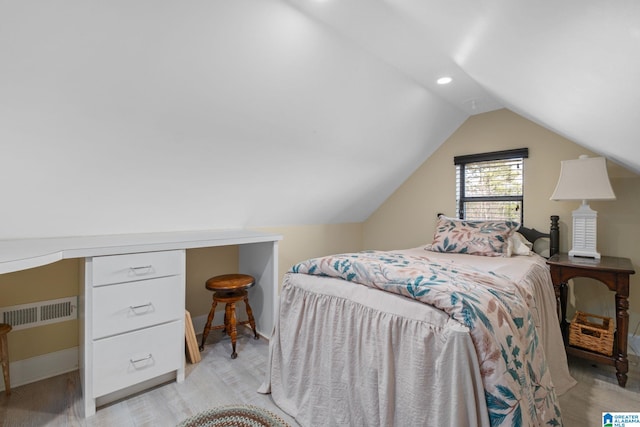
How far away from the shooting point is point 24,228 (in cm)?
188

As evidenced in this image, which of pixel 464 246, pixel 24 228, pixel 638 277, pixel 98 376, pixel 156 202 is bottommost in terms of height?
pixel 98 376

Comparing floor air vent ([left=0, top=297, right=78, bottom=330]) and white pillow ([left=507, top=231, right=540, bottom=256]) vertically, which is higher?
white pillow ([left=507, top=231, right=540, bottom=256])

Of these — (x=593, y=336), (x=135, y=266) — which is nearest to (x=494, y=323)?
(x=593, y=336)

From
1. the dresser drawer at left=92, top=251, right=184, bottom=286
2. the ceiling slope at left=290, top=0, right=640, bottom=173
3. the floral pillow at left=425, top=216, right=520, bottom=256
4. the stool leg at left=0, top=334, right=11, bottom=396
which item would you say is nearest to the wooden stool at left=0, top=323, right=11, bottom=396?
the stool leg at left=0, top=334, right=11, bottom=396

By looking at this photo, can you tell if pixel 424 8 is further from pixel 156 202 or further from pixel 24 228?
pixel 24 228

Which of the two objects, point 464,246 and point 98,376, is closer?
point 98,376

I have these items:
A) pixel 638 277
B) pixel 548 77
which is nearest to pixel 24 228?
pixel 548 77

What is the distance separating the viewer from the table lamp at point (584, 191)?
224cm

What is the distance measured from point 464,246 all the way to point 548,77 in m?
1.68

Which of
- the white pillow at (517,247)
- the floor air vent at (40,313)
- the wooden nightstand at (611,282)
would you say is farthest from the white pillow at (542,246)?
the floor air vent at (40,313)

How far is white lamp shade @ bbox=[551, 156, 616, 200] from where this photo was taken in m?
2.22

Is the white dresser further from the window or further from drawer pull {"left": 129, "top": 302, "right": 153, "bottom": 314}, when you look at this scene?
the window

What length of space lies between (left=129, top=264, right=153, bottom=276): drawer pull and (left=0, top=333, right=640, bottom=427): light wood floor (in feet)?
2.48

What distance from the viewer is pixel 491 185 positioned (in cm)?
325
